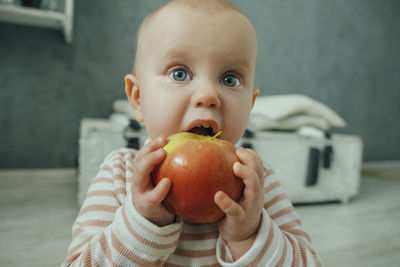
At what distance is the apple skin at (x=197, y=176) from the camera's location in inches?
→ 13.6

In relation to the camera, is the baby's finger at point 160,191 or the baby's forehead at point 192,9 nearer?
the baby's finger at point 160,191

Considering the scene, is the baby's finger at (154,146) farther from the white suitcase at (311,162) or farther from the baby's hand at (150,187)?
the white suitcase at (311,162)

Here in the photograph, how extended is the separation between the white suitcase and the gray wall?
0.69 m

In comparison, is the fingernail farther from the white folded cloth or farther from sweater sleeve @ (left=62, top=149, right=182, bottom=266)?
the white folded cloth

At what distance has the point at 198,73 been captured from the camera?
1.52 ft

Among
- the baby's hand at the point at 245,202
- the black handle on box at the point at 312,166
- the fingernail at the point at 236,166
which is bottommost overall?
the black handle on box at the point at 312,166

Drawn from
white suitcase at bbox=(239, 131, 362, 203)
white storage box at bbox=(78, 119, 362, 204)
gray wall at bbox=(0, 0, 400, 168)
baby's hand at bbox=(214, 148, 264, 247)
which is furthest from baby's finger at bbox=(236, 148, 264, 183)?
gray wall at bbox=(0, 0, 400, 168)

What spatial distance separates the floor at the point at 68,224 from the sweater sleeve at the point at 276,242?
480 millimetres

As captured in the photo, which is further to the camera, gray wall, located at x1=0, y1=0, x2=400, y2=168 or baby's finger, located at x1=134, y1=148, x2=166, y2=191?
gray wall, located at x1=0, y1=0, x2=400, y2=168

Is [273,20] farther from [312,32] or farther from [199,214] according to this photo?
[199,214]

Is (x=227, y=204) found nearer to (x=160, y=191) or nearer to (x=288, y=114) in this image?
(x=160, y=191)

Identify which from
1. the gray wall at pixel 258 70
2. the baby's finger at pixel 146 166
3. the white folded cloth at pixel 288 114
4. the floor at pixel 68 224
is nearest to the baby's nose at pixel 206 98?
the baby's finger at pixel 146 166

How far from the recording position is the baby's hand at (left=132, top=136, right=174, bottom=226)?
1.14ft

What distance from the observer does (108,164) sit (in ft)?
1.91
